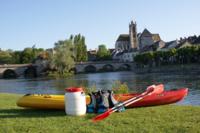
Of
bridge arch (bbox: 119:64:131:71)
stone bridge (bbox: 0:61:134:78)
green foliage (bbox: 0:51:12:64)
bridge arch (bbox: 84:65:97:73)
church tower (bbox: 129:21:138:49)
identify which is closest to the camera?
stone bridge (bbox: 0:61:134:78)

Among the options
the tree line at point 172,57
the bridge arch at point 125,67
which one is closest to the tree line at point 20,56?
the bridge arch at point 125,67

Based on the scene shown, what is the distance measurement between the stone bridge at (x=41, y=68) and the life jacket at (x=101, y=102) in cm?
9547

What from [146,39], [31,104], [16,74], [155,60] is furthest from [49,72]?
[31,104]

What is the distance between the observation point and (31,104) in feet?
43.2

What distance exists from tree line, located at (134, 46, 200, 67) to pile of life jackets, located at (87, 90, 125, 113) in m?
78.0

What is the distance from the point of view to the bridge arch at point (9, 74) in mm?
113887

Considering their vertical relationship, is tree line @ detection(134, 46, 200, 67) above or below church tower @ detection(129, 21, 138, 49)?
below

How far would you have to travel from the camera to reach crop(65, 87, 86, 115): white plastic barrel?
11117 mm

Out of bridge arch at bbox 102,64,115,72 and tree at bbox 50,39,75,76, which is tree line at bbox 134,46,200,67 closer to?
bridge arch at bbox 102,64,115,72

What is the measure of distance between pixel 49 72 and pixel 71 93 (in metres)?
88.1

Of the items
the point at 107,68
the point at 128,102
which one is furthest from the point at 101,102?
the point at 107,68

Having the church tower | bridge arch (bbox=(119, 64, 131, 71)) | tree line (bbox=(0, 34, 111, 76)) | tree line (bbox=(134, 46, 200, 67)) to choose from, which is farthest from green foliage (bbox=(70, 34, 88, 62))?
the church tower

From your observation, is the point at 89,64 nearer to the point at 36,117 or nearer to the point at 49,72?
the point at 49,72

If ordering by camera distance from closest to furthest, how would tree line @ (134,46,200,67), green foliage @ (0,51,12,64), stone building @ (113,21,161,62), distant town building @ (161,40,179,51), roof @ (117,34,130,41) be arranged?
tree line @ (134,46,200,67) < distant town building @ (161,40,179,51) < green foliage @ (0,51,12,64) < stone building @ (113,21,161,62) < roof @ (117,34,130,41)
